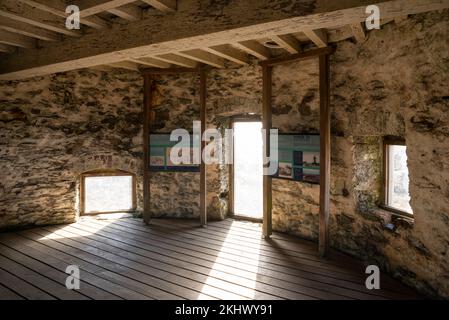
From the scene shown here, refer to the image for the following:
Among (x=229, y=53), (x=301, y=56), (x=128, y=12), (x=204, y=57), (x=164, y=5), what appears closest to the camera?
(x=164, y=5)

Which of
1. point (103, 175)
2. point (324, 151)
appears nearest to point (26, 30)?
point (103, 175)

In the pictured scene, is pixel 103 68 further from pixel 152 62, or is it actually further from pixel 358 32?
pixel 358 32

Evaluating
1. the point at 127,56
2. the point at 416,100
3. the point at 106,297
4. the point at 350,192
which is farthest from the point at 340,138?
the point at 106,297

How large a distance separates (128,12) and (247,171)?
3192 millimetres

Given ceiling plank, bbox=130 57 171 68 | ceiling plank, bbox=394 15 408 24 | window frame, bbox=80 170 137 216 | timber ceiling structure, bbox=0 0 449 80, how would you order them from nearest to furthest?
1. timber ceiling structure, bbox=0 0 449 80
2. ceiling plank, bbox=394 15 408 24
3. ceiling plank, bbox=130 57 171 68
4. window frame, bbox=80 170 137 216

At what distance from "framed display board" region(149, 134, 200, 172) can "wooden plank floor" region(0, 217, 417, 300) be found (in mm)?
961

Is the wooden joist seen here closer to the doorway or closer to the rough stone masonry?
the rough stone masonry

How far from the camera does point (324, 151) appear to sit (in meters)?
3.70

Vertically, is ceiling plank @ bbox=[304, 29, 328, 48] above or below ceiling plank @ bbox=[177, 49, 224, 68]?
below

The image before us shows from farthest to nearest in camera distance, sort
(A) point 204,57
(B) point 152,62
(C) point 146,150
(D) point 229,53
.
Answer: (C) point 146,150 → (B) point 152,62 → (A) point 204,57 → (D) point 229,53

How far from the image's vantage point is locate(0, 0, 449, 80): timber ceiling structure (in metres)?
2.25

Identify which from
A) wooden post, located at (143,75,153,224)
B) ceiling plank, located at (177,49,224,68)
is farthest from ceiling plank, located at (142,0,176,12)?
wooden post, located at (143,75,153,224)

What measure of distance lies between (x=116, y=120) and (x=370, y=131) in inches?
153

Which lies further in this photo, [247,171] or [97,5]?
[247,171]
